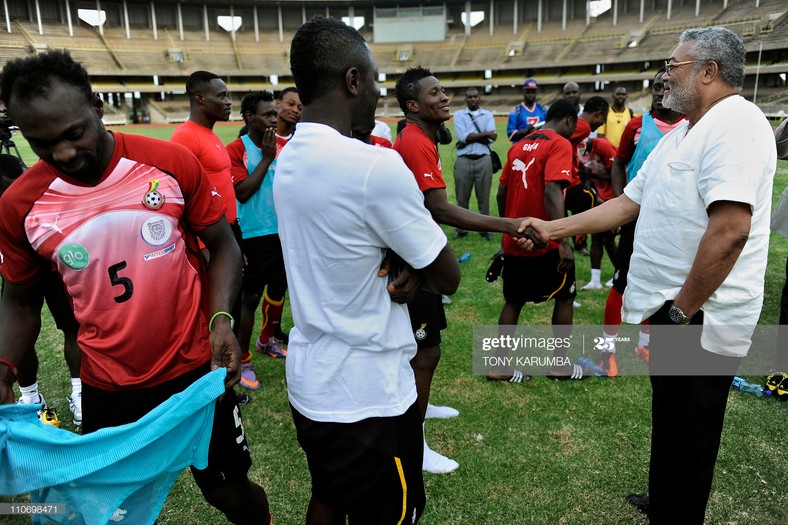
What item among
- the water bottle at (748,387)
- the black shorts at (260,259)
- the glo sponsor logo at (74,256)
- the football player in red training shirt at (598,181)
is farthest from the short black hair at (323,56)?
the football player in red training shirt at (598,181)

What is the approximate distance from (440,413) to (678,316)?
7.11ft

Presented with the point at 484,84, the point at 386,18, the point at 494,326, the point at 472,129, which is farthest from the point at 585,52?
the point at 494,326

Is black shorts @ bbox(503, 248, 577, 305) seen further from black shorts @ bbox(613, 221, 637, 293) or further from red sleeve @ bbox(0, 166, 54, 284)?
red sleeve @ bbox(0, 166, 54, 284)

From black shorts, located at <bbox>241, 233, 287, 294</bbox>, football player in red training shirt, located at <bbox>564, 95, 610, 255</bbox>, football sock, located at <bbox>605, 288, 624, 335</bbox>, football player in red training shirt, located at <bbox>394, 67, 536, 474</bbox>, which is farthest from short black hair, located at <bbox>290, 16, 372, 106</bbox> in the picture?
football player in red training shirt, located at <bbox>564, 95, 610, 255</bbox>

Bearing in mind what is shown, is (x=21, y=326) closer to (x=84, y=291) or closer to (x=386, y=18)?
(x=84, y=291)

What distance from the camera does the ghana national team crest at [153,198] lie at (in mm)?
2166

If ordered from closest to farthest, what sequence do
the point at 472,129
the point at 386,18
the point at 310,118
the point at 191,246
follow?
the point at 310,118, the point at 191,246, the point at 472,129, the point at 386,18

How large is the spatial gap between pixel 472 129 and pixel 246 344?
20.6ft

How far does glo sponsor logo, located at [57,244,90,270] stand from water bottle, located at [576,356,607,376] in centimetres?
407

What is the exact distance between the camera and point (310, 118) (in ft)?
6.06

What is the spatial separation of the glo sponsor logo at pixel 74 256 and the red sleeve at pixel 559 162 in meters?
3.48

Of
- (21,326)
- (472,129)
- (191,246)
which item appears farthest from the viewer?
(472,129)

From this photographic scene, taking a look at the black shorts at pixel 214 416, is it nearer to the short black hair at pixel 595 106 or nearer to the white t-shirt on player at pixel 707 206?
the white t-shirt on player at pixel 707 206

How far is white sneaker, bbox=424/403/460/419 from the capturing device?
4.13 m
